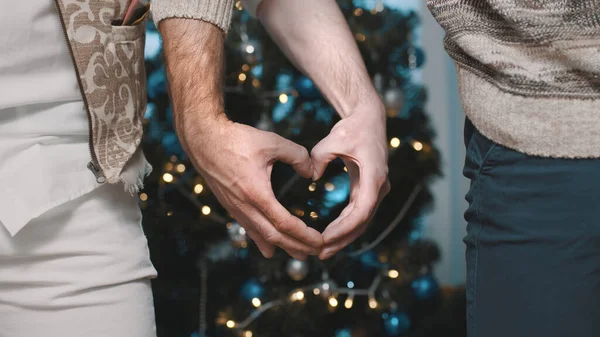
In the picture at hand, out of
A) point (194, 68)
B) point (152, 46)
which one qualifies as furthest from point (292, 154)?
point (152, 46)

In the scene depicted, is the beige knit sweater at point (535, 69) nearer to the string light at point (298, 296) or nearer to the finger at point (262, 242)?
the finger at point (262, 242)

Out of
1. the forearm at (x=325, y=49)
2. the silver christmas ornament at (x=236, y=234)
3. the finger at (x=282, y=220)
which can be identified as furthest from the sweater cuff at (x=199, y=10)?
the silver christmas ornament at (x=236, y=234)

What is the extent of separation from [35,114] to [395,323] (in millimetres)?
1560

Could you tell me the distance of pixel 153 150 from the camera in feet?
6.79

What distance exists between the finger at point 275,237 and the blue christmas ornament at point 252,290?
125 cm

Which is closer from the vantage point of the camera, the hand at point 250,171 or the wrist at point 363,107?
the hand at point 250,171

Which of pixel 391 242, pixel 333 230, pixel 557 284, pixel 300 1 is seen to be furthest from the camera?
pixel 391 242

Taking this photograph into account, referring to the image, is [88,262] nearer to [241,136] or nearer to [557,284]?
[241,136]

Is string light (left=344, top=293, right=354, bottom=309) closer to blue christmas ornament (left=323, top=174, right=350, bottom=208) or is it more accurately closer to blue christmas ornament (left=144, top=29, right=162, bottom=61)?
blue christmas ornament (left=323, top=174, right=350, bottom=208)

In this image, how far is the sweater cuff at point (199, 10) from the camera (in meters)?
0.95

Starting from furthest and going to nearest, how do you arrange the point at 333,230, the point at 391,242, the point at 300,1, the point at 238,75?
the point at 391,242 < the point at 238,75 < the point at 300,1 < the point at 333,230

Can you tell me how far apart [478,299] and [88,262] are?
50 cm

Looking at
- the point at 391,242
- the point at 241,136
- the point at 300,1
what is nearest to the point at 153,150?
the point at 391,242

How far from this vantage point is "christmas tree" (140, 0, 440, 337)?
207 centimetres
